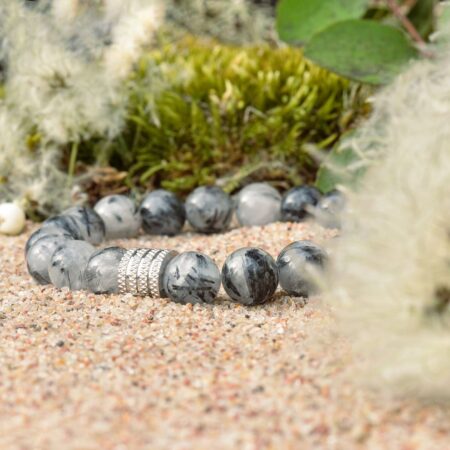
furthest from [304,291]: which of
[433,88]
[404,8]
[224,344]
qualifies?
[404,8]

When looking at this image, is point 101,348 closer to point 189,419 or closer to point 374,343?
point 189,419

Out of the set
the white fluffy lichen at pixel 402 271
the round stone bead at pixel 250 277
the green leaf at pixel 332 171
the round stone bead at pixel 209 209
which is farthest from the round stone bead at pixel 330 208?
the white fluffy lichen at pixel 402 271

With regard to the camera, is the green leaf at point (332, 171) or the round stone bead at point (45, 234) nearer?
the round stone bead at point (45, 234)

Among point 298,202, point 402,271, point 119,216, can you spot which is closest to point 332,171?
point 298,202

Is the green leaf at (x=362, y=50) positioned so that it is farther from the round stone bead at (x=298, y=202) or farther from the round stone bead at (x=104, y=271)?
the round stone bead at (x=104, y=271)

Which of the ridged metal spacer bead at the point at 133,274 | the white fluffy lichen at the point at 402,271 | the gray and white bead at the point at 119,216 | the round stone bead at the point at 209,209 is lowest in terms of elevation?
the gray and white bead at the point at 119,216

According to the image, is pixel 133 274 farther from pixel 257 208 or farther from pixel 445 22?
pixel 445 22
